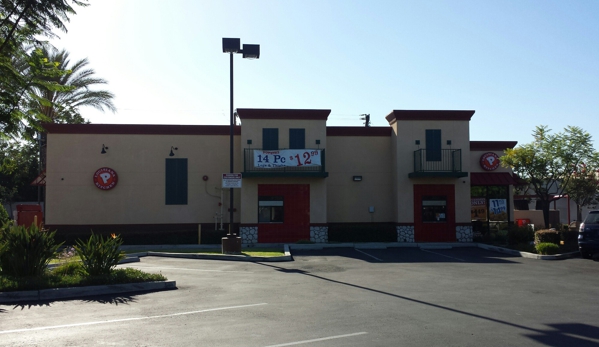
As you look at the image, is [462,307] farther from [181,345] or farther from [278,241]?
[278,241]

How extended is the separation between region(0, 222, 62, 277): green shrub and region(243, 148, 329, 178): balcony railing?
13170 millimetres

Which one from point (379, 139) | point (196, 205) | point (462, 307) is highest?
point (379, 139)

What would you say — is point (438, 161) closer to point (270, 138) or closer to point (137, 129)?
point (270, 138)

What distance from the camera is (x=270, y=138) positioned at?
1005 inches

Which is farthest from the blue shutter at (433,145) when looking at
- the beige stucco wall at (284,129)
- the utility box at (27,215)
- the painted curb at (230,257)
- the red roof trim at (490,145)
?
the utility box at (27,215)

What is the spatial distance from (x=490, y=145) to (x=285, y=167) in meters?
11.3

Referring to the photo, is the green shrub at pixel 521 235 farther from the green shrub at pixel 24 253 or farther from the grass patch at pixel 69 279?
the green shrub at pixel 24 253

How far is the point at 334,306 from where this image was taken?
990cm

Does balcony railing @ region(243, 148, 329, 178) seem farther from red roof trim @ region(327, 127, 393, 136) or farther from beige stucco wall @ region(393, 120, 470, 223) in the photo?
beige stucco wall @ region(393, 120, 470, 223)

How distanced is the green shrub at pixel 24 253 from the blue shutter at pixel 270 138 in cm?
1446

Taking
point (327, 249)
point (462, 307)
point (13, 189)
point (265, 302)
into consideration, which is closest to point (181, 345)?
point (265, 302)

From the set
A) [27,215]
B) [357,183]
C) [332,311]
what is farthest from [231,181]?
[332,311]

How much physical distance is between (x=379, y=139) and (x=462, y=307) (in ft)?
59.0

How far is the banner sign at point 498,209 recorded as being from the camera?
2695 cm
